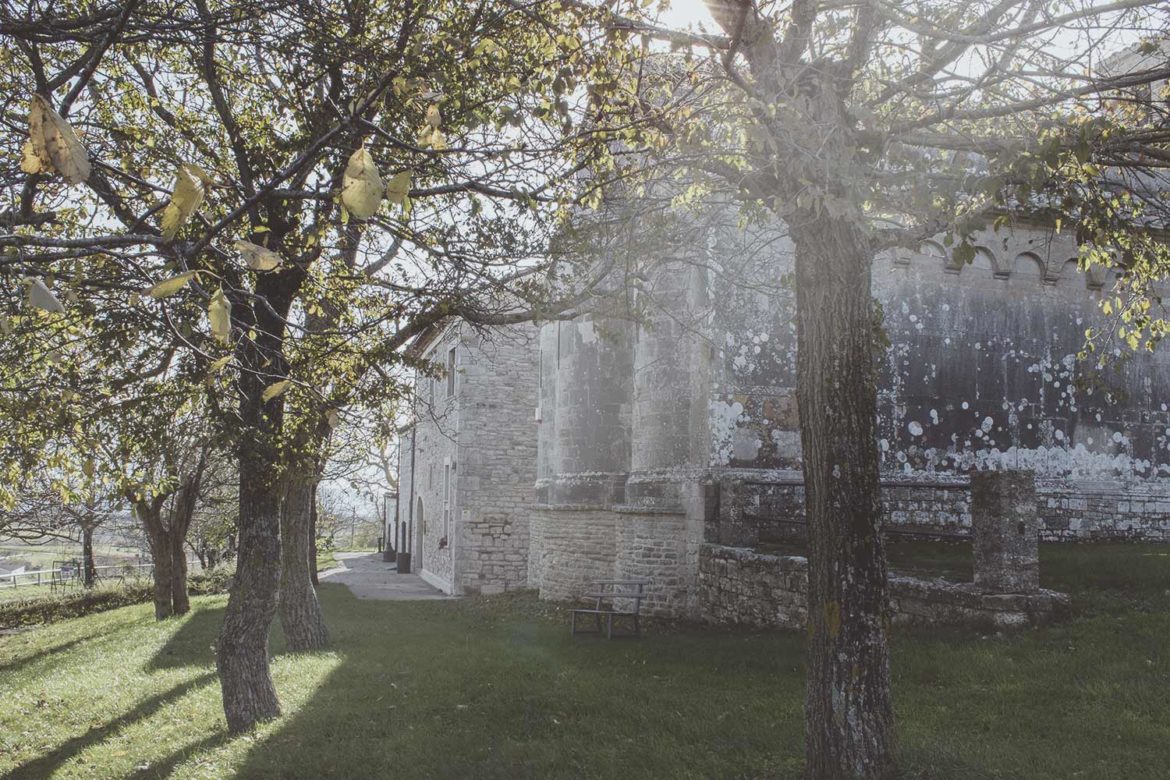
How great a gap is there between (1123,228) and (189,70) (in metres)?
7.34

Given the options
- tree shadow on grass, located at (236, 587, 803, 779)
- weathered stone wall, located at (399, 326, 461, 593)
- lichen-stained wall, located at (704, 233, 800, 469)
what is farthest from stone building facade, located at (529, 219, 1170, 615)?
weathered stone wall, located at (399, 326, 461, 593)

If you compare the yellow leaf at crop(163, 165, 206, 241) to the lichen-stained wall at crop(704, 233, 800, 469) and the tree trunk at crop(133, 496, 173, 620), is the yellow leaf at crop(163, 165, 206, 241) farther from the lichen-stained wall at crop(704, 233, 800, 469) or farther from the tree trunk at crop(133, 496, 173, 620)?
the tree trunk at crop(133, 496, 173, 620)

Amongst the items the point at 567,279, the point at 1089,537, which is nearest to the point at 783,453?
the point at 1089,537

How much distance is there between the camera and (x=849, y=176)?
4.66 m

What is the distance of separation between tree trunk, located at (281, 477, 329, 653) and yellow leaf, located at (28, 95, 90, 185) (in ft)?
29.5

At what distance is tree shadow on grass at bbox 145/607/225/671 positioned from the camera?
37.4 feet

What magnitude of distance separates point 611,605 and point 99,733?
6.63 meters

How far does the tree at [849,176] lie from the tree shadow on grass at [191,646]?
29.9ft

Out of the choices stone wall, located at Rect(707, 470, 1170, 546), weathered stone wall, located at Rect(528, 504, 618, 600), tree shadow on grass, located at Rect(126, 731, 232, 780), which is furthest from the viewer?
weathered stone wall, located at Rect(528, 504, 618, 600)

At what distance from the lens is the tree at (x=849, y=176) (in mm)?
4852

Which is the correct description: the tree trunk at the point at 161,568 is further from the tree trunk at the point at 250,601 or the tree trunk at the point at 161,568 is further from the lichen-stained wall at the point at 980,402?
the lichen-stained wall at the point at 980,402

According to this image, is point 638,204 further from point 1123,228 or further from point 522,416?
point 522,416

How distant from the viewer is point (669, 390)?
13609 millimetres

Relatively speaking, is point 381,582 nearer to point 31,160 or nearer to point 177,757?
point 177,757
